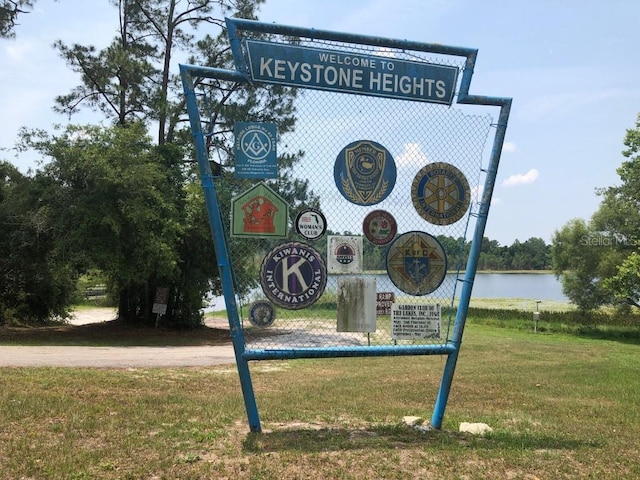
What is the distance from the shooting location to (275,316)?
557 cm

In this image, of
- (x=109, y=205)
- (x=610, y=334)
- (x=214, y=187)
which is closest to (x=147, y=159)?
(x=109, y=205)

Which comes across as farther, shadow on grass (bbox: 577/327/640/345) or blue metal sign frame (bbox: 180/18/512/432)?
shadow on grass (bbox: 577/327/640/345)

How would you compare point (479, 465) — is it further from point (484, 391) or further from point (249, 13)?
point (249, 13)

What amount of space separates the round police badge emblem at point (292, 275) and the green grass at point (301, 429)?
1.33m

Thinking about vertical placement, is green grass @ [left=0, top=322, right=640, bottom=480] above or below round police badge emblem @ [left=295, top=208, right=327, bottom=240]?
below

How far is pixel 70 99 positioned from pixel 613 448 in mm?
24753

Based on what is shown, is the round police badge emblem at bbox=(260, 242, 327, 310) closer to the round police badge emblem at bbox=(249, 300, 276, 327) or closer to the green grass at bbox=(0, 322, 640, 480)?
the round police badge emblem at bbox=(249, 300, 276, 327)

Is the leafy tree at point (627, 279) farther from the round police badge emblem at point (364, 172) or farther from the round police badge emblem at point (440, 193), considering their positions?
the round police badge emblem at point (364, 172)

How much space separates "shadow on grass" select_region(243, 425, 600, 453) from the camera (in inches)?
204

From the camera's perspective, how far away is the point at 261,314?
5582mm

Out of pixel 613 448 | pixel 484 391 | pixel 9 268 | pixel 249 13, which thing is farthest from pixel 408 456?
pixel 249 13

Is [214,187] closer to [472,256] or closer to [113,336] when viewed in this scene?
[472,256]

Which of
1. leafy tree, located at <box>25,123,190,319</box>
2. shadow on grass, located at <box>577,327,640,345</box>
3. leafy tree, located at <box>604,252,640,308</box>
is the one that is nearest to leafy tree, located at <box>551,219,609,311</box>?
shadow on grass, located at <box>577,327,640,345</box>

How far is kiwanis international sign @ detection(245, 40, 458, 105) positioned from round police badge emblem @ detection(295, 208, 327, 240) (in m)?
1.25
